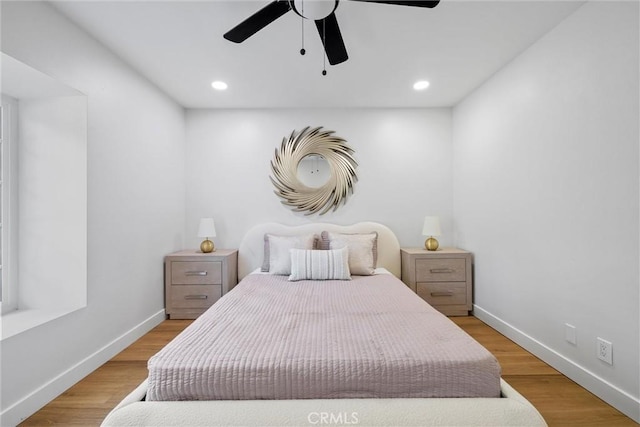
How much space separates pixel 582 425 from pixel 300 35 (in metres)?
2.85

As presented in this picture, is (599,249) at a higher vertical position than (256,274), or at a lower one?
higher

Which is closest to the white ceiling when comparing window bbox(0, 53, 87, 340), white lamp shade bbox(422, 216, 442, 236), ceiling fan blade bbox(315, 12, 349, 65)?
ceiling fan blade bbox(315, 12, 349, 65)

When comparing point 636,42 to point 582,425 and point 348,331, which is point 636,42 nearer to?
point 582,425

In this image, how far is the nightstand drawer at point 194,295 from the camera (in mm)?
3260

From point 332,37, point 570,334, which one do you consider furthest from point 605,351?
point 332,37

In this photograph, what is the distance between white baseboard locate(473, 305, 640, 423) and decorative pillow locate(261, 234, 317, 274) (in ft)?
6.34

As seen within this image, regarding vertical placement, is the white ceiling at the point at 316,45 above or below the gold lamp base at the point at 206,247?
above

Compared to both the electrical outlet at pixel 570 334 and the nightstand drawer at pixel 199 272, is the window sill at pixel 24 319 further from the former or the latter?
the electrical outlet at pixel 570 334

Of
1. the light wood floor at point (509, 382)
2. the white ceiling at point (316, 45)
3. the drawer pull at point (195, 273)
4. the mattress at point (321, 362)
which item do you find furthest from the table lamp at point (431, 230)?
the drawer pull at point (195, 273)

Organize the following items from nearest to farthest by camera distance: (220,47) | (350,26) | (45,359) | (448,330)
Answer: (448,330)
(45,359)
(350,26)
(220,47)

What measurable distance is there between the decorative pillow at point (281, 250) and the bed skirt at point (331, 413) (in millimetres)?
1799

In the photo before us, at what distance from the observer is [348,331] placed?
164 cm

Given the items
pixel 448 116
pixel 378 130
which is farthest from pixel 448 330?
pixel 448 116

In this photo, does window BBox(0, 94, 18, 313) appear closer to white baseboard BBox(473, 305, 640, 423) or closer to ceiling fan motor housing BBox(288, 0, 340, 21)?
ceiling fan motor housing BBox(288, 0, 340, 21)
